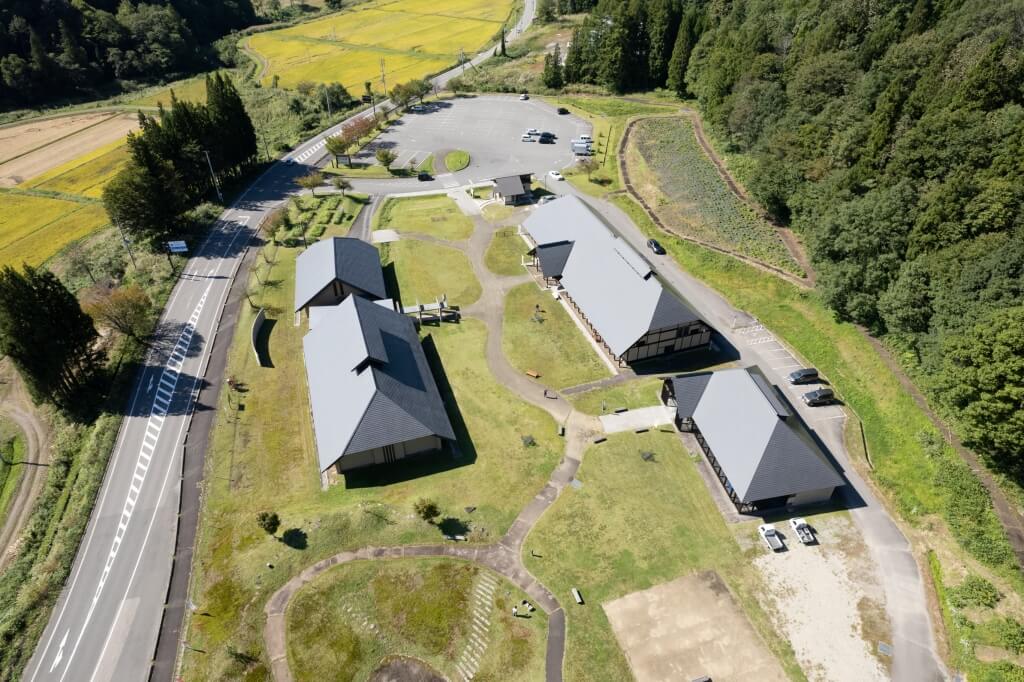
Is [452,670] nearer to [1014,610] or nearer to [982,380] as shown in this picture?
[1014,610]

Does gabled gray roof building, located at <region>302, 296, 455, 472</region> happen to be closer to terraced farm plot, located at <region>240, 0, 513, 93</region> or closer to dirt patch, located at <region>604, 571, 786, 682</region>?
dirt patch, located at <region>604, 571, 786, 682</region>

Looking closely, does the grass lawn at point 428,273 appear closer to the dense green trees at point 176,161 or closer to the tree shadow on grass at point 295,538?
the dense green trees at point 176,161

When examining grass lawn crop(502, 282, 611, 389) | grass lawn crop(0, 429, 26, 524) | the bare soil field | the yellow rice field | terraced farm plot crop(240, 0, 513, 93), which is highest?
terraced farm plot crop(240, 0, 513, 93)

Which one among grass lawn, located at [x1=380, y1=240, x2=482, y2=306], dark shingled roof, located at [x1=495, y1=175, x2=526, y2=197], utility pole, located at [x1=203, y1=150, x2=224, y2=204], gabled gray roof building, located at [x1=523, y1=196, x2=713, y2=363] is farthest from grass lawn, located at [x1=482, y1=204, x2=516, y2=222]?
utility pole, located at [x1=203, y1=150, x2=224, y2=204]

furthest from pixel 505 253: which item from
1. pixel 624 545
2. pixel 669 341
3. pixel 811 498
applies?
pixel 811 498

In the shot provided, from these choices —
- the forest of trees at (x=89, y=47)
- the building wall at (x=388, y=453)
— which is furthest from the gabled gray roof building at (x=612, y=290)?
the forest of trees at (x=89, y=47)

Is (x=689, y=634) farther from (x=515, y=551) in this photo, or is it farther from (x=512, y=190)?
(x=512, y=190)
